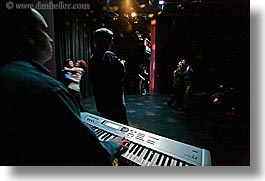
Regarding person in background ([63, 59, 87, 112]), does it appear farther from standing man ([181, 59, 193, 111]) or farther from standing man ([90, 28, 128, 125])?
standing man ([181, 59, 193, 111])

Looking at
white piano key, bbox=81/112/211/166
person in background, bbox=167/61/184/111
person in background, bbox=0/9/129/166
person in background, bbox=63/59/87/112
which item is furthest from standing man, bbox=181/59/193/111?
person in background, bbox=0/9/129/166

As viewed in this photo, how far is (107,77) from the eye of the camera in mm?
1118

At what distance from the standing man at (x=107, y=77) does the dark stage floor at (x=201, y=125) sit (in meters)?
0.05

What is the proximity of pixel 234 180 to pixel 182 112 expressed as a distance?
45 centimetres

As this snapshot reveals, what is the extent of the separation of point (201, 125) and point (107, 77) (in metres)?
0.63

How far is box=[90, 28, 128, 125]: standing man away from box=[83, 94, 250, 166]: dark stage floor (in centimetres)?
5

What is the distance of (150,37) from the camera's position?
4.28 feet

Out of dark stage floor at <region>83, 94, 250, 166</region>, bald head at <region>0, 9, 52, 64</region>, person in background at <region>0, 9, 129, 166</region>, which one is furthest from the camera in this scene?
dark stage floor at <region>83, 94, 250, 166</region>

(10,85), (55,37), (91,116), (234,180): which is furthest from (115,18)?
Answer: (234,180)

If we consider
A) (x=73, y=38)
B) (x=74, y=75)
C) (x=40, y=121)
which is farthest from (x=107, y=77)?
(x=40, y=121)

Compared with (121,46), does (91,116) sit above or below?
below

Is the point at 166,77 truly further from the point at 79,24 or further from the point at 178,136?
the point at 79,24

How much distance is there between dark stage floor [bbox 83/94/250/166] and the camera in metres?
1.04

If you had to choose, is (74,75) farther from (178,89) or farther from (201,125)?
(201,125)
